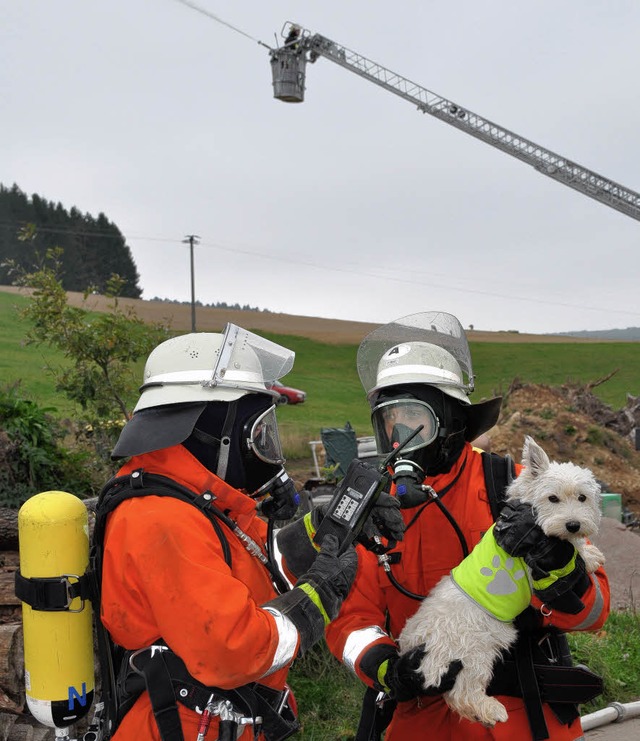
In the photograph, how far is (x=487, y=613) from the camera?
2826mm

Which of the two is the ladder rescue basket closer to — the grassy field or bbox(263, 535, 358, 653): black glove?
the grassy field

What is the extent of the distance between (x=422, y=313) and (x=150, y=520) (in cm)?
190

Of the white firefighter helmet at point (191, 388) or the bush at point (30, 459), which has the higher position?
the white firefighter helmet at point (191, 388)

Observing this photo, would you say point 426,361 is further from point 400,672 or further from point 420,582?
point 400,672

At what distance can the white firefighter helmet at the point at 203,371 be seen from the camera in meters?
2.73

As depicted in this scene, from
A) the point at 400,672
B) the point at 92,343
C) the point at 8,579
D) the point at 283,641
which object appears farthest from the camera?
the point at 92,343

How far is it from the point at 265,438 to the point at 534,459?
1.08 metres

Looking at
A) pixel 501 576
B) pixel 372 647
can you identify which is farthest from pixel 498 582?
pixel 372 647

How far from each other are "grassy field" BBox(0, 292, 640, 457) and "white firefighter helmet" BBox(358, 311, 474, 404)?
17701 millimetres

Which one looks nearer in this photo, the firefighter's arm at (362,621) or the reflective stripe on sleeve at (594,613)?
the reflective stripe on sleeve at (594,613)

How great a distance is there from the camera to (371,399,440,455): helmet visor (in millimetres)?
3129

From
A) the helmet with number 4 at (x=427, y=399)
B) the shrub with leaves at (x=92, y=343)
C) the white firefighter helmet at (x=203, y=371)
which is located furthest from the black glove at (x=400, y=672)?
the shrub with leaves at (x=92, y=343)

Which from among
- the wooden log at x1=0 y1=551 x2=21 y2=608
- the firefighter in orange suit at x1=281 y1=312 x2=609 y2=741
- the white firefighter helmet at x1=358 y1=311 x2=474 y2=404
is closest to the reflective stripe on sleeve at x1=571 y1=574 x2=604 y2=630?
the firefighter in orange suit at x1=281 y1=312 x2=609 y2=741

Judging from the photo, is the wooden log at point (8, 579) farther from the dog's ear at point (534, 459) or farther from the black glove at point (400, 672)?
the dog's ear at point (534, 459)
